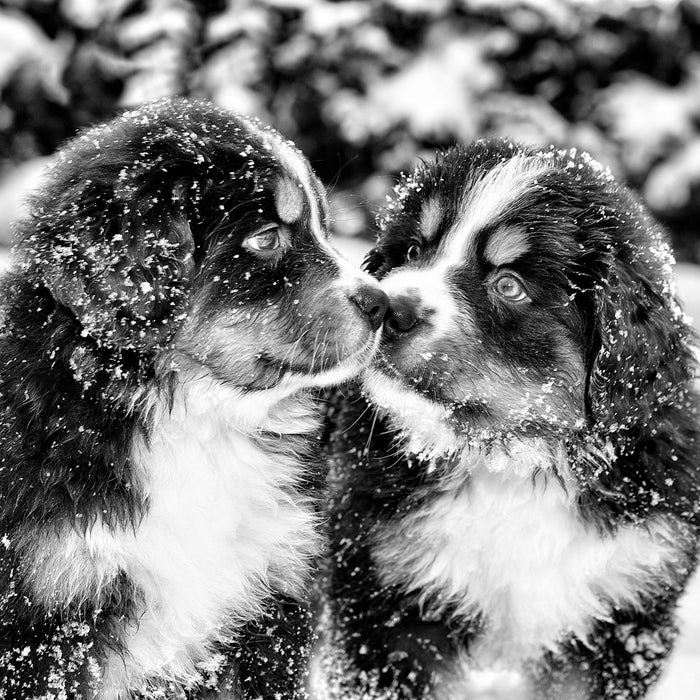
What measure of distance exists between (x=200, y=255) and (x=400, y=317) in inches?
25.3

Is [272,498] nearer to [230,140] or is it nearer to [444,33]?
[230,140]

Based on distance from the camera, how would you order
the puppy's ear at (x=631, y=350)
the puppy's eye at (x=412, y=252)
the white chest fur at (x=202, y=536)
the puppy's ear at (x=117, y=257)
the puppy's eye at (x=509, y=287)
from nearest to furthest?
the puppy's ear at (x=117, y=257) → the white chest fur at (x=202, y=536) → the puppy's ear at (x=631, y=350) → the puppy's eye at (x=509, y=287) → the puppy's eye at (x=412, y=252)

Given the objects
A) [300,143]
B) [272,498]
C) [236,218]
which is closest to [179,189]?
[236,218]

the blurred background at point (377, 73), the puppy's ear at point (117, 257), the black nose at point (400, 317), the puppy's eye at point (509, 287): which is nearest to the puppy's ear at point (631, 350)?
the puppy's eye at point (509, 287)

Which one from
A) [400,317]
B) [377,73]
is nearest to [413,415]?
[400,317]

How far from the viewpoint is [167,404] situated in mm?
2740

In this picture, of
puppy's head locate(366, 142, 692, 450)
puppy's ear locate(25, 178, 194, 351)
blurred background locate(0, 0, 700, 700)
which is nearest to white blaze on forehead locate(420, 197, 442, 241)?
puppy's head locate(366, 142, 692, 450)

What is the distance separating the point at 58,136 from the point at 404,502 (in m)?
5.12

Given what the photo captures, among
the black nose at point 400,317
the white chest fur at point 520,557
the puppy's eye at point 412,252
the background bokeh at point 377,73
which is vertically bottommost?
the background bokeh at point 377,73

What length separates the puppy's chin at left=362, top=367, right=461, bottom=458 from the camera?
3.09 meters

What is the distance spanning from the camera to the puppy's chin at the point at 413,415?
3094 millimetres

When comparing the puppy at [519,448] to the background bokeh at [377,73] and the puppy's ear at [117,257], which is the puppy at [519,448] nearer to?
the puppy's ear at [117,257]

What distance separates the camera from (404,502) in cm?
329

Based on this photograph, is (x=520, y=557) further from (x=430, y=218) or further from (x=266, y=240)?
(x=266, y=240)
